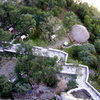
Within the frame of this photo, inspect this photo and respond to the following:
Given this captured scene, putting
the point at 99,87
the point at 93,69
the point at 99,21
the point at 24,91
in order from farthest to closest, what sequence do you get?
the point at 99,21, the point at 93,69, the point at 99,87, the point at 24,91

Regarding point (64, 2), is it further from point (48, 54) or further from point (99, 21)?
point (48, 54)

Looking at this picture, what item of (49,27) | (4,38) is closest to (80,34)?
(49,27)

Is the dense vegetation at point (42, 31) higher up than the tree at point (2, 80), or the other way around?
the dense vegetation at point (42, 31)

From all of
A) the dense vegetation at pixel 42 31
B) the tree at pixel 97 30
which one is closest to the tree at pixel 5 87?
the dense vegetation at pixel 42 31

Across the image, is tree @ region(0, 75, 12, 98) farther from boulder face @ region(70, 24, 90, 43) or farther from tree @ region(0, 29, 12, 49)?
boulder face @ region(70, 24, 90, 43)

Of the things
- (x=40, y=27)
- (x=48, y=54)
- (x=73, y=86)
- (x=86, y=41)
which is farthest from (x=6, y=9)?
(x=73, y=86)

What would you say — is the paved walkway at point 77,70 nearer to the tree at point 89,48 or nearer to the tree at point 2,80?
the tree at point 89,48
